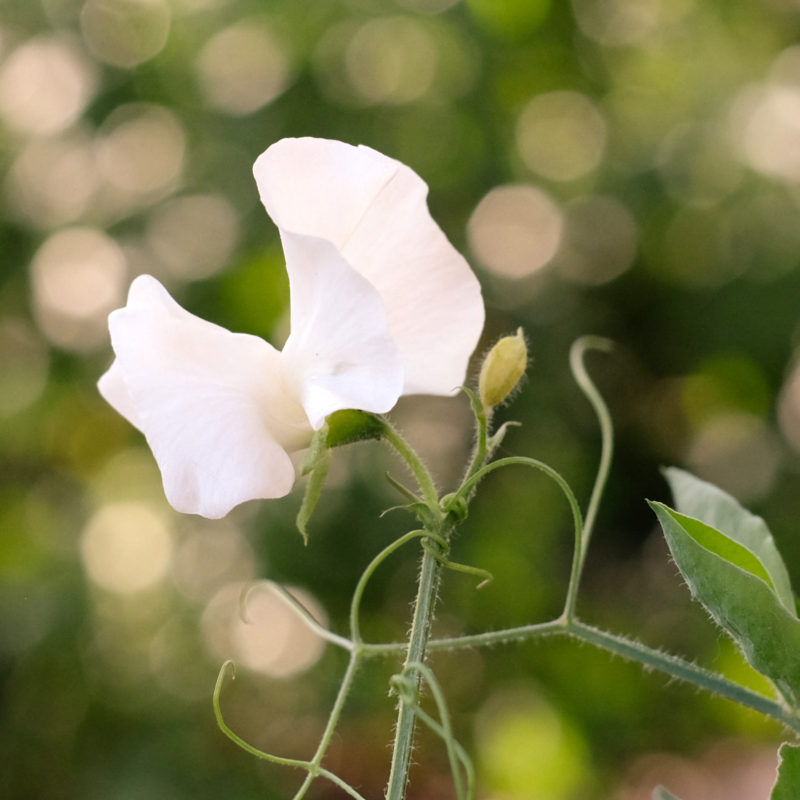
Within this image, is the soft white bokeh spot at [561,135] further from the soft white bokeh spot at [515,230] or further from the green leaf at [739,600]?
the green leaf at [739,600]

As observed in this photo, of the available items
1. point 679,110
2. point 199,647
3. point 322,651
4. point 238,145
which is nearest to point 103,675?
point 199,647

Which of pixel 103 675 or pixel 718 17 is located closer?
Answer: pixel 103 675

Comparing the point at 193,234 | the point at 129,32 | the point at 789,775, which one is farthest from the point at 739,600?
the point at 129,32

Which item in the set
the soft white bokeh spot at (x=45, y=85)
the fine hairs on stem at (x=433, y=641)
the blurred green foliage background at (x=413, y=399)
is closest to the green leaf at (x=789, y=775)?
the fine hairs on stem at (x=433, y=641)

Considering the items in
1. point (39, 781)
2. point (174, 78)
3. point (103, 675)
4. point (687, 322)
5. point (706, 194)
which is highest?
point (174, 78)

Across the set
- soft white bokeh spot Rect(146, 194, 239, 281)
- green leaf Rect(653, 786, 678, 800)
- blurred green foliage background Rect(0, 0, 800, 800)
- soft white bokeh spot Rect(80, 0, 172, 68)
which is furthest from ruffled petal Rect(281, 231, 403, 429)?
soft white bokeh spot Rect(80, 0, 172, 68)

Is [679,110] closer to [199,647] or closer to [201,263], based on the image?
[201,263]

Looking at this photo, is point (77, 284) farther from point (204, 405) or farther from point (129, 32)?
point (204, 405)
